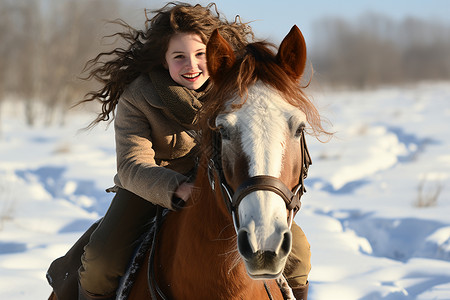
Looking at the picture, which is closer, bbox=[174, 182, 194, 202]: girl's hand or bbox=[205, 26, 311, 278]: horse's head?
bbox=[205, 26, 311, 278]: horse's head

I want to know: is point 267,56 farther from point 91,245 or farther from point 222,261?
point 91,245

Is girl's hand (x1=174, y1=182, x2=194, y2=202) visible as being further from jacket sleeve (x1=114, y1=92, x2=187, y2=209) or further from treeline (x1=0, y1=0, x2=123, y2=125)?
treeline (x1=0, y1=0, x2=123, y2=125)

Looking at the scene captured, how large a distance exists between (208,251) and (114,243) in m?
0.58

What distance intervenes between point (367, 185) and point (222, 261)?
702 centimetres

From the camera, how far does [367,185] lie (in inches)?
333

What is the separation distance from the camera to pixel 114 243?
2.27 m

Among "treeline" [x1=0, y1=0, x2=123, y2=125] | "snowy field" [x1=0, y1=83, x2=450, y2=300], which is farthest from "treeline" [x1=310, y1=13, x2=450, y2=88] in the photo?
"snowy field" [x1=0, y1=83, x2=450, y2=300]

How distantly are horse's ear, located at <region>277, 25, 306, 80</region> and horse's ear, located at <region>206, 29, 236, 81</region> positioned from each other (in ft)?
0.60

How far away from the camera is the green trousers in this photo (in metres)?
2.26

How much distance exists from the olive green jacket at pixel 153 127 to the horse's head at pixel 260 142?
467 millimetres

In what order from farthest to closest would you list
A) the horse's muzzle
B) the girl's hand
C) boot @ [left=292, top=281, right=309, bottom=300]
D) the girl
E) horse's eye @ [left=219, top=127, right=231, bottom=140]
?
boot @ [left=292, top=281, right=309, bottom=300]
the girl
the girl's hand
horse's eye @ [left=219, top=127, right=231, bottom=140]
the horse's muzzle

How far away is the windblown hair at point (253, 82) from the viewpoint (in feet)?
5.71

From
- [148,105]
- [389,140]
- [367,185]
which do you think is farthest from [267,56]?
[389,140]

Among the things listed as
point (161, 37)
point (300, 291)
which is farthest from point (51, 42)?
point (300, 291)
